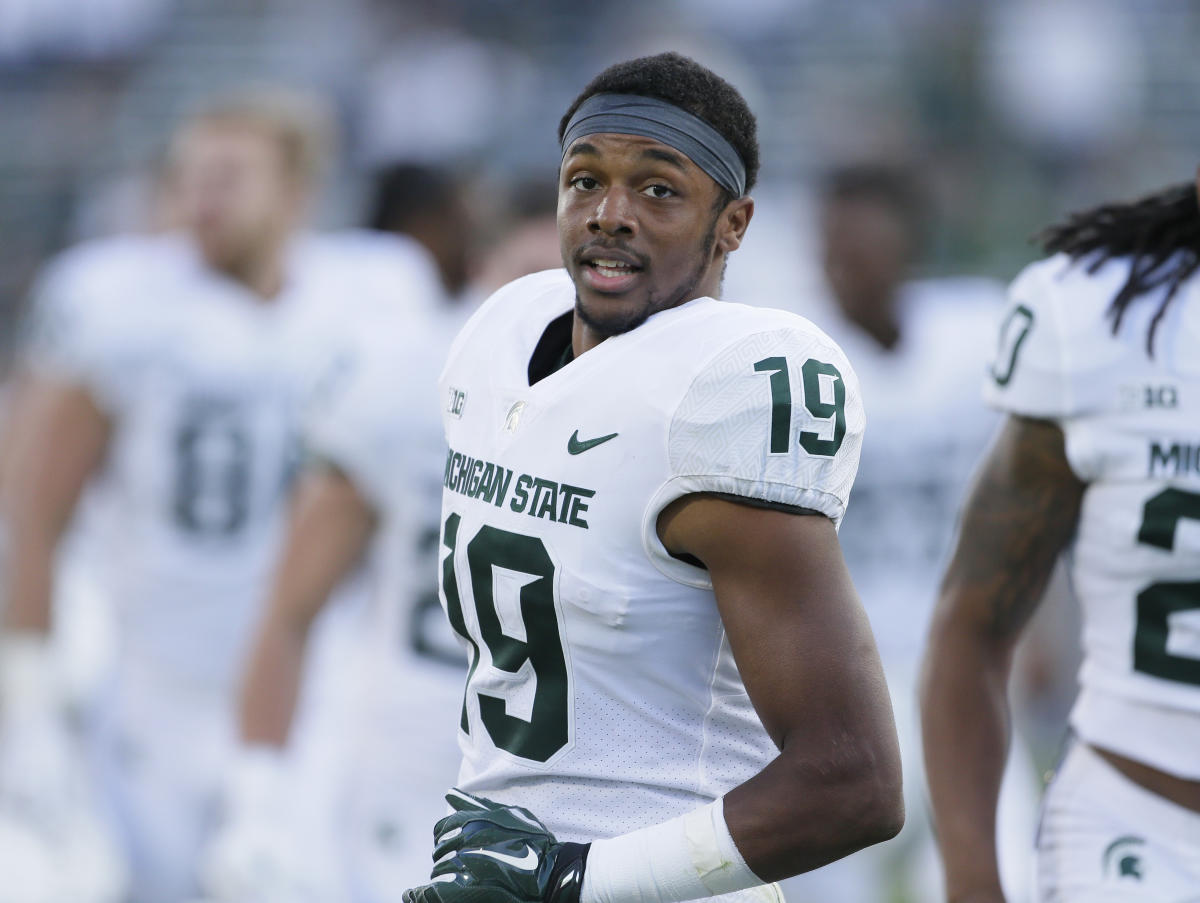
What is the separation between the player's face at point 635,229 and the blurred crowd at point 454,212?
6.27 feet

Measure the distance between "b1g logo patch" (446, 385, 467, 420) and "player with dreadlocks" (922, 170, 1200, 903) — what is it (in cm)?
94

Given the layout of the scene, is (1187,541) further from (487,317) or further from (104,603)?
(104,603)

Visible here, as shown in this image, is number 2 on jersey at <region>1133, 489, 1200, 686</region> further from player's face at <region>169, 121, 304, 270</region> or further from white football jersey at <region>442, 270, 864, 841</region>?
player's face at <region>169, 121, 304, 270</region>

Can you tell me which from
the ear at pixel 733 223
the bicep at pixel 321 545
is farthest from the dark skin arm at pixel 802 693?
the bicep at pixel 321 545

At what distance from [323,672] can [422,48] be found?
9.19 m

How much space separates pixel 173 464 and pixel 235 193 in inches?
36.8

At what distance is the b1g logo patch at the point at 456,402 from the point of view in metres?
2.75

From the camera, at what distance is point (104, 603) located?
685 centimetres

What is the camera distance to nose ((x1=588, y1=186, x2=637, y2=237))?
8.21 feet

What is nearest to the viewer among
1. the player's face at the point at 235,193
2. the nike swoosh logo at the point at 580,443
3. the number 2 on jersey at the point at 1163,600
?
the nike swoosh logo at the point at 580,443

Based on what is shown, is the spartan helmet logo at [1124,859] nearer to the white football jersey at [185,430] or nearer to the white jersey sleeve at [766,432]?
the white jersey sleeve at [766,432]

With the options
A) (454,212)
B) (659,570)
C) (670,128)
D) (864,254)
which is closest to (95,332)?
(454,212)

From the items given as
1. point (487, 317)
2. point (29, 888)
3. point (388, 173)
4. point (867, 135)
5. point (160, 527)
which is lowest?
point (29, 888)

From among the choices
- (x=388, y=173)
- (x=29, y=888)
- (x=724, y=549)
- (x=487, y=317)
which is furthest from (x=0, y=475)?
(x=724, y=549)
